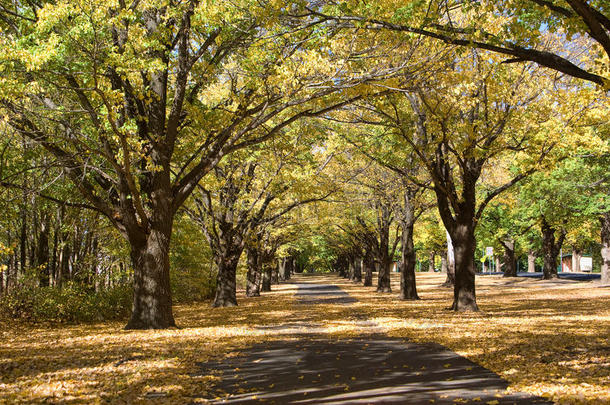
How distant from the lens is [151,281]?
43.4ft

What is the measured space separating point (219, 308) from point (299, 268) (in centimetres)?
9317

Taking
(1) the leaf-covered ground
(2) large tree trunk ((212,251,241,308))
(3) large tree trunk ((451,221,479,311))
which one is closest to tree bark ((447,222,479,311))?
(3) large tree trunk ((451,221,479,311))

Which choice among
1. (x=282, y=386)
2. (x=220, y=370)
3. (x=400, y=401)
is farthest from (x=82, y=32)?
(x=400, y=401)

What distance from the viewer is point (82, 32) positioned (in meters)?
9.97

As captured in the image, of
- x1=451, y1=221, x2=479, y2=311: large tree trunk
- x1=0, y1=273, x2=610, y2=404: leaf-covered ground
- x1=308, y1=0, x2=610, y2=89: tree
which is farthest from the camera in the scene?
x1=451, y1=221, x2=479, y2=311: large tree trunk

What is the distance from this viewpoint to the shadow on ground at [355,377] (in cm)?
595

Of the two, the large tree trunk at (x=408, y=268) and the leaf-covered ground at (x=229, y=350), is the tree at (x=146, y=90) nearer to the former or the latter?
the leaf-covered ground at (x=229, y=350)

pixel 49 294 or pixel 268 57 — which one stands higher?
pixel 268 57

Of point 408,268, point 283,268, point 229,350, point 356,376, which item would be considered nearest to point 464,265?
point 408,268

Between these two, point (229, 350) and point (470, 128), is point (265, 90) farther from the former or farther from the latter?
point (229, 350)

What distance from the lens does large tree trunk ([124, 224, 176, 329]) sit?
13242 millimetres

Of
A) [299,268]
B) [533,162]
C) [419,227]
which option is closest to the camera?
[533,162]

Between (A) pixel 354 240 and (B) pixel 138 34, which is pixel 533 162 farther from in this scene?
(A) pixel 354 240

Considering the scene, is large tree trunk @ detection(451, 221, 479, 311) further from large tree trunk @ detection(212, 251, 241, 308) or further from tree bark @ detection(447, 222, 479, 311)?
large tree trunk @ detection(212, 251, 241, 308)
